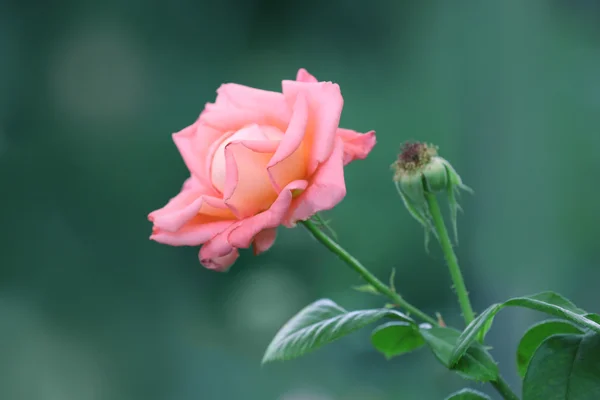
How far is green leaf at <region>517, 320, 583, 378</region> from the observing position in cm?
30

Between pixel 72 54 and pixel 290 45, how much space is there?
0.46 meters

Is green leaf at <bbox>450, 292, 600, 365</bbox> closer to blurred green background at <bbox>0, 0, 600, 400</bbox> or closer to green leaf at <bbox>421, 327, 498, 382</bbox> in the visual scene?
green leaf at <bbox>421, 327, 498, 382</bbox>

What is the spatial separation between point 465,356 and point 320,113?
12 cm

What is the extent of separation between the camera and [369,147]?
0.28 meters

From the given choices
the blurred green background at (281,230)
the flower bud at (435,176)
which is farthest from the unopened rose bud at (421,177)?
the blurred green background at (281,230)

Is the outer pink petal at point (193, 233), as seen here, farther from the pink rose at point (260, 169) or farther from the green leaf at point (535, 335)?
the green leaf at point (535, 335)

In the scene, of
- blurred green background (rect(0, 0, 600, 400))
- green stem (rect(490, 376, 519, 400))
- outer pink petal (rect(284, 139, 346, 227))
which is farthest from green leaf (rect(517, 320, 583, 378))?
blurred green background (rect(0, 0, 600, 400))

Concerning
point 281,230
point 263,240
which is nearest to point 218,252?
point 263,240

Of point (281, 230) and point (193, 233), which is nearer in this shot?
point (193, 233)

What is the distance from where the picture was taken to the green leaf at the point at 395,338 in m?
0.32

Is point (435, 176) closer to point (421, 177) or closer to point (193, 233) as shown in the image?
point (421, 177)

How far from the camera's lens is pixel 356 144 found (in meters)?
0.29

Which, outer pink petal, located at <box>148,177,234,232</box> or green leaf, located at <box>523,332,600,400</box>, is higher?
outer pink petal, located at <box>148,177,234,232</box>

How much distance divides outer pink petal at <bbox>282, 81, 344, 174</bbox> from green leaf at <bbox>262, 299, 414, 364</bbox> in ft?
0.23
